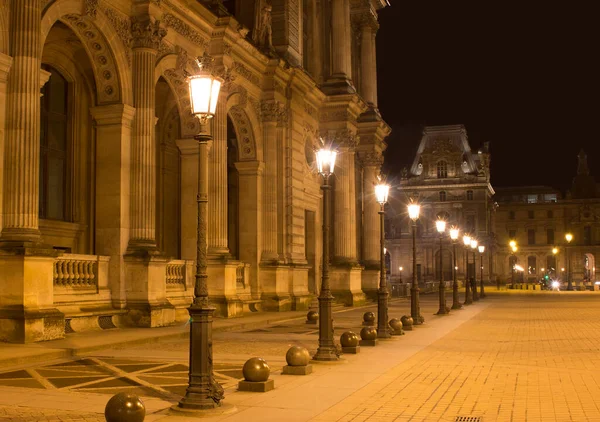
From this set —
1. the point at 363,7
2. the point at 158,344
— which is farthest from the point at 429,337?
the point at 363,7

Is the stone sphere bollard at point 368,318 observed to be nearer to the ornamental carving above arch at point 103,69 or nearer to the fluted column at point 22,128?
the ornamental carving above arch at point 103,69

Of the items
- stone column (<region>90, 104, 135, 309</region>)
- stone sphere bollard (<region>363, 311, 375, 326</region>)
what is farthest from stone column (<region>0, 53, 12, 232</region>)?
stone sphere bollard (<region>363, 311, 375, 326</region>)

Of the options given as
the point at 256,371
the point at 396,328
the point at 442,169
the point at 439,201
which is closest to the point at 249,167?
the point at 396,328

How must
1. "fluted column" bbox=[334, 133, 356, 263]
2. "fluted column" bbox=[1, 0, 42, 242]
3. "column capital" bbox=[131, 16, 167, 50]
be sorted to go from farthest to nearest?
"fluted column" bbox=[334, 133, 356, 263] → "column capital" bbox=[131, 16, 167, 50] → "fluted column" bbox=[1, 0, 42, 242]

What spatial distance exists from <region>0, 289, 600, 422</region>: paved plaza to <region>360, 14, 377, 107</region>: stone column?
3033 centimetres

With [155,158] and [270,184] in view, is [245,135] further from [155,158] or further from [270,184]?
[155,158]

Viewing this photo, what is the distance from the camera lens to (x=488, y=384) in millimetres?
13430

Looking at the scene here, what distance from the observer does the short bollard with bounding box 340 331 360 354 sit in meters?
18.0

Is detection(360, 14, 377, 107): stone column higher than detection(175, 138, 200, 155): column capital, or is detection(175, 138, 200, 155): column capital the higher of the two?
detection(360, 14, 377, 107): stone column

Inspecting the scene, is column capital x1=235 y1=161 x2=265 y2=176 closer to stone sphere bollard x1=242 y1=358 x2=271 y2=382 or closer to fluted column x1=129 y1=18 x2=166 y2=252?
fluted column x1=129 y1=18 x2=166 y2=252

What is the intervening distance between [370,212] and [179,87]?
22.9 m

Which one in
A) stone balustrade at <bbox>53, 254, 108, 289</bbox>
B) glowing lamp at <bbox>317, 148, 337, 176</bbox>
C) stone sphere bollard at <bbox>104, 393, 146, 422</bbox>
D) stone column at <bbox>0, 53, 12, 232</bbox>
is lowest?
stone sphere bollard at <bbox>104, 393, 146, 422</bbox>

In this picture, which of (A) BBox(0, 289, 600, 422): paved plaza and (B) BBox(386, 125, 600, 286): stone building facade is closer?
(A) BBox(0, 289, 600, 422): paved plaza

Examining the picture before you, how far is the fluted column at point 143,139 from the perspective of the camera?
24.6 meters
